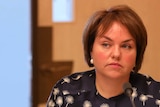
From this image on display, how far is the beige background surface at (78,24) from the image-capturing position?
1941 mm

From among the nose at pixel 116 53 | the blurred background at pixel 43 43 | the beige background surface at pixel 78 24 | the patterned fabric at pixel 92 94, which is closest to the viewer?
the nose at pixel 116 53

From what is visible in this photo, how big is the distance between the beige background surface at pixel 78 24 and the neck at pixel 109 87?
683mm

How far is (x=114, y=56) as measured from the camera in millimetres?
1181

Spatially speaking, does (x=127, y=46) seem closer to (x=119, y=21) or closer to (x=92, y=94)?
(x=119, y=21)

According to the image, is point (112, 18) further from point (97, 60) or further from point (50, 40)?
point (50, 40)

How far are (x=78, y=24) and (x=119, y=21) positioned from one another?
0.75 metres

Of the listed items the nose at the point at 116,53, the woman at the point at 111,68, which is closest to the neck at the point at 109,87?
the woman at the point at 111,68

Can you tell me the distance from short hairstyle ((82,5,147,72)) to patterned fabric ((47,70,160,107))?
125mm

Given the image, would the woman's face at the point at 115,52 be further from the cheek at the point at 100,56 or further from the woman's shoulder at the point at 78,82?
the woman's shoulder at the point at 78,82

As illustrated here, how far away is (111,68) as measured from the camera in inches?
47.2

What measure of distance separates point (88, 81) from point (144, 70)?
788 mm

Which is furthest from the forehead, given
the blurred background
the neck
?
the blurred background

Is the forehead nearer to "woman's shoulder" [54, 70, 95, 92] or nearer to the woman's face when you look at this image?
the woman's face

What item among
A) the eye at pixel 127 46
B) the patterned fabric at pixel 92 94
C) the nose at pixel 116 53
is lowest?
the patterned fabric at pixel 92 94
